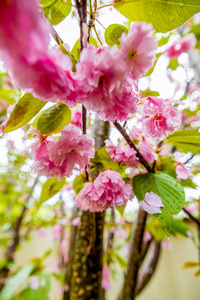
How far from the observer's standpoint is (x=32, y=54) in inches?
7.7

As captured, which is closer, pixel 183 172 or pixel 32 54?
pixel 32 54

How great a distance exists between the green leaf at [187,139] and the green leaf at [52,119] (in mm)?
365

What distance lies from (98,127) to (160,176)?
512mm

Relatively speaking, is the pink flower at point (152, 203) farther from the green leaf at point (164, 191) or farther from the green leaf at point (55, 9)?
the green leaf at point (55, 9)

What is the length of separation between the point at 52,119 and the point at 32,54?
0.28 metres

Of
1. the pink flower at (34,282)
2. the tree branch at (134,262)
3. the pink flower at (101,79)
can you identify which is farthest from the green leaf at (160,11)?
the pink flower at (34,282)

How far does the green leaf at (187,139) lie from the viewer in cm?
58

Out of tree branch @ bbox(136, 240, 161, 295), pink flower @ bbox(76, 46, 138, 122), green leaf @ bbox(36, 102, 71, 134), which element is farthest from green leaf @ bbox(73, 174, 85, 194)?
tree branch @ bbox(136, 240, 161, 295)

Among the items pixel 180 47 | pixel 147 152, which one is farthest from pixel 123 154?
pixel 180 47

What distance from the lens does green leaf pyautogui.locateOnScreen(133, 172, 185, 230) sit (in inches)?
15.3

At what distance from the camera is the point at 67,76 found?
282mm

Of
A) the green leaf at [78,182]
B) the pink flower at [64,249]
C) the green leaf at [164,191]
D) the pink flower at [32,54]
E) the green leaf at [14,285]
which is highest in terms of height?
the pink flower at [32,54]

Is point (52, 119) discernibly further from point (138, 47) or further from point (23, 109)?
point (138, 47)

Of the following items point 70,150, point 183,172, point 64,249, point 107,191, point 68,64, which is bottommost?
point 64,249
